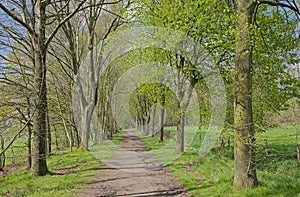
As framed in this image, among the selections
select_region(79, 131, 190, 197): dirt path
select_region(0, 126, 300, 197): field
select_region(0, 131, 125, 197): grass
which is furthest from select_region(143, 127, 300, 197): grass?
select_region(0, 131, 125, 197): grass

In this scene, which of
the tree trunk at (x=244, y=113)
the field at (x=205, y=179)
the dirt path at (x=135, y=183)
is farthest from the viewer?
the dirt path at (x=135, y=183)

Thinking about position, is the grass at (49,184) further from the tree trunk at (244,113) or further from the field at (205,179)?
the tree trunk at (244,113)

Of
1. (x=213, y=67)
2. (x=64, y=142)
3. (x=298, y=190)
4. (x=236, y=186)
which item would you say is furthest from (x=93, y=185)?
(x=64, y=142)

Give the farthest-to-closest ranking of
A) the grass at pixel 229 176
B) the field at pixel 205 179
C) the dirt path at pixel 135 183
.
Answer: the dirt path at pixel 135 183 → the field at pixel 205 179 → the grass at pixel 229 176

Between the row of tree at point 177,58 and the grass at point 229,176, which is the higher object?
the row of tree at point 177,58

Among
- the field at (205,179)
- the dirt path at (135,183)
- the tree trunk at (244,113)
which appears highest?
the tree trunk at (244,113)

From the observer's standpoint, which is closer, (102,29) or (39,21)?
(39,21)

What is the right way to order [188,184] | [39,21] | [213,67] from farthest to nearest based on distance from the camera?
[213,67], [39,21], [188,184]

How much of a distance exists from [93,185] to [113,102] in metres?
28.1

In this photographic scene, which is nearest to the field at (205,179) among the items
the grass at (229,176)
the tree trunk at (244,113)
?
the grass at (229,176)

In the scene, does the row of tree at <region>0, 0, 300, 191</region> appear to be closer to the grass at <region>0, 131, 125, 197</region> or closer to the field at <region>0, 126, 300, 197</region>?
the field at <region>0, 126, 300, 197</region>

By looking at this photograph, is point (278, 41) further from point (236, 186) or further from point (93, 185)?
point (93, 185)

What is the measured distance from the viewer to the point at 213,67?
12883 mm

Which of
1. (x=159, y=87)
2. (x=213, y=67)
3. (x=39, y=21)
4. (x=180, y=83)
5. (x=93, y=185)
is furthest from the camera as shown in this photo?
(x=159, y=87)
